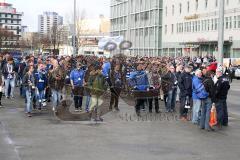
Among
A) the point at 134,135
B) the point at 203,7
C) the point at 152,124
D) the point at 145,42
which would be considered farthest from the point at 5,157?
the point at 145,42

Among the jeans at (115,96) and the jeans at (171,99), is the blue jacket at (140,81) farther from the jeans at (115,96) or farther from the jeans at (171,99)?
the jeans at (171,99)

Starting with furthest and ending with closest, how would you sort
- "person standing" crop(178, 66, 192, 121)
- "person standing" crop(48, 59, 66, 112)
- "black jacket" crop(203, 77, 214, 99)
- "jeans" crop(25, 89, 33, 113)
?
"person standing" crop(48, 59, 66, 112) → "jeans" crop(25, 89, 33, 113) → "person standing" crop(178, 66, 192, 121) → "black jacket" crop(203, 77, 214, 99)

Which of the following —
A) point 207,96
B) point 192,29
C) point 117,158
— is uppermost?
point 192,29

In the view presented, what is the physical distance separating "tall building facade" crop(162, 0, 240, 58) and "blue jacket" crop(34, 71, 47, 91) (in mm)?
47214

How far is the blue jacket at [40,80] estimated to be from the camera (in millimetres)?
16172

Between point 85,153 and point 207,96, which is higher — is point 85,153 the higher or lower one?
the lower one

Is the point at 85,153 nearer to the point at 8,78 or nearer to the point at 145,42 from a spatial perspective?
the point at 8,78

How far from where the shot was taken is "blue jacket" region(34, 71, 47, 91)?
16.2 metres

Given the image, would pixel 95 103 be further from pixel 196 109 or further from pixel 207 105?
pixel 207 105

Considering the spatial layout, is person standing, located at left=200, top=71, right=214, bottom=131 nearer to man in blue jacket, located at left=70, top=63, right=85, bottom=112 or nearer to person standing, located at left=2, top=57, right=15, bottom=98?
man in blue jacket, located at left=70, top=63, right=85, bottom=112

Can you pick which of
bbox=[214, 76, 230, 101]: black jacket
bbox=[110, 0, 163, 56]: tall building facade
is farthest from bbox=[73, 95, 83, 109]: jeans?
bbox=[110, 0, 163, 56]: tall building facade

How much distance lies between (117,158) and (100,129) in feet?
12.1

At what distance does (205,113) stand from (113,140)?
2942 mm

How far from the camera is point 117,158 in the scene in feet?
30.4
